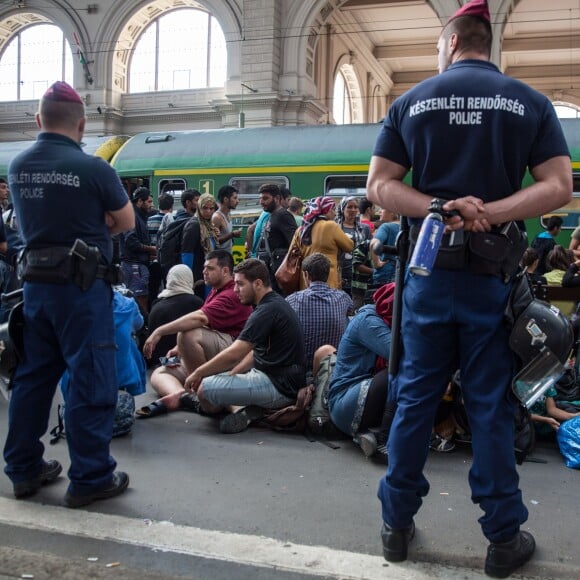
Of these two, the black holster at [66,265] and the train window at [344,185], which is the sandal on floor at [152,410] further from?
the train window at [344,185]

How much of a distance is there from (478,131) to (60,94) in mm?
1999

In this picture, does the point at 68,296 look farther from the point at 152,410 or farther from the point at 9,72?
the point at 9,72

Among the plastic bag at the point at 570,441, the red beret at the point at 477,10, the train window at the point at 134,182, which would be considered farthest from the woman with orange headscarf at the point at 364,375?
the train window at the point at 134,182

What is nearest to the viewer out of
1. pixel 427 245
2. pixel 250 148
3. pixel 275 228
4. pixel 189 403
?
pixel 427 245

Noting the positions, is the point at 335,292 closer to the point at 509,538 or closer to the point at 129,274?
the point at 509,538

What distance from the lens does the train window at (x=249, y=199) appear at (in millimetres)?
11609

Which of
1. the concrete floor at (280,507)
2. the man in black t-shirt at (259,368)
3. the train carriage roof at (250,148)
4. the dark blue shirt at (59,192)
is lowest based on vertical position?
the concrete floor at (280,507)

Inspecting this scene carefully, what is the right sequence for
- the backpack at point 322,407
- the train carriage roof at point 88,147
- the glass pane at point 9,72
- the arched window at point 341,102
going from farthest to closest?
1. the arched window at point 341,102
2. the glass pane at point 9,72
3. the train carriage roof at point 88,147
4. the backpack at point 322,407

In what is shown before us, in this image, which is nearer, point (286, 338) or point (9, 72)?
point (286, 338)

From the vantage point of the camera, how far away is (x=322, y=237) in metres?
6.55

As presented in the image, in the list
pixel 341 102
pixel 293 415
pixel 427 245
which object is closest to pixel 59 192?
pixel 427 245

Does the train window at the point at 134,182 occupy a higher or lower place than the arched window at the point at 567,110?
lower

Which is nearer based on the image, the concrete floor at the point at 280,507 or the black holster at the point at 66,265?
the concrete floor at the point at 280,507

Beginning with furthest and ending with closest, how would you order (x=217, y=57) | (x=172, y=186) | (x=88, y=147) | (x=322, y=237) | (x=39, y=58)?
(x=39, y=58)
(x=217, y=57)
(x=88, y=147)
(x=172, y=186)
(x=322, y=237)
